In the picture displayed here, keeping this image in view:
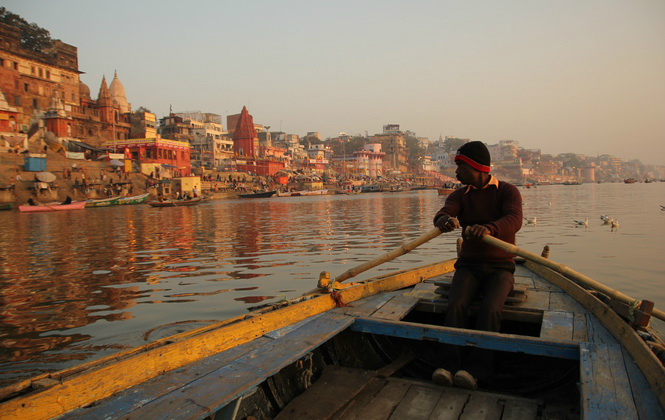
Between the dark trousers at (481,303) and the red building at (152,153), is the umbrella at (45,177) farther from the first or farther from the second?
the dark trousers at (481,303)

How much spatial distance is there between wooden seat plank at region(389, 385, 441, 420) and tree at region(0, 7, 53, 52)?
70888 millimetres

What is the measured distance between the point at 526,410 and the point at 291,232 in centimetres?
1463

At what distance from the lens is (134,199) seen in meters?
44.3

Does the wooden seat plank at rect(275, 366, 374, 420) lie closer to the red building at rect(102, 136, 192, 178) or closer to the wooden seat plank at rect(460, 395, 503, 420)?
the wooden seat plank at rect(460, 395, 503, 420)

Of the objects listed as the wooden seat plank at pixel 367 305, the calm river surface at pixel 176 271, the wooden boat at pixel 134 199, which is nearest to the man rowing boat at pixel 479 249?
the wooden seat plank at pixel 367 305

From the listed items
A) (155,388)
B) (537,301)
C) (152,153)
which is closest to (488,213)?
(537,301)

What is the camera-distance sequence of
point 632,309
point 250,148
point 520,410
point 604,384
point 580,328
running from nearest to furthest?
point 604,384 → point 520,410 → point 632,309 → point 580,328 → point 250,148

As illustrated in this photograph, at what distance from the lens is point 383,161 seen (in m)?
135

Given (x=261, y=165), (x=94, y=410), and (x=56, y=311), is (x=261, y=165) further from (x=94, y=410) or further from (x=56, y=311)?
(x=94, y=410)

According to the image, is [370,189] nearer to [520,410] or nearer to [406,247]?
[406,247]

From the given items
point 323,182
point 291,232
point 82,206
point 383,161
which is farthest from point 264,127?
point 291,232

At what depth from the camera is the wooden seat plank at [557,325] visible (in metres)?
3.06

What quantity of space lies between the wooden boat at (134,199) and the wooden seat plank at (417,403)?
4463cm

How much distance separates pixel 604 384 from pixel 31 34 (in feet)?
244
